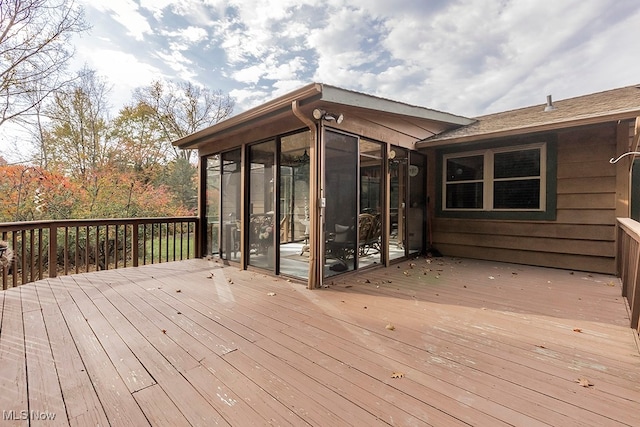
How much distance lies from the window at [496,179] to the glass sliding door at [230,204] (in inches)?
163

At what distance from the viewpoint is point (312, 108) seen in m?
3.53

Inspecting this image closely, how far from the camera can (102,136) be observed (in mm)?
9312

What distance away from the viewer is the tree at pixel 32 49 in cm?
637

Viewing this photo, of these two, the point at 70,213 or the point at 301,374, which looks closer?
the point at 301,374

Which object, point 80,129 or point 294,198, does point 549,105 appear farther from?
point 80,129

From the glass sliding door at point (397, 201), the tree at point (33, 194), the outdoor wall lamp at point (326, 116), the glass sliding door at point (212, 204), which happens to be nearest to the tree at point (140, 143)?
the tree at point (33, 194)

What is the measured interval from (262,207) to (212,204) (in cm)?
169

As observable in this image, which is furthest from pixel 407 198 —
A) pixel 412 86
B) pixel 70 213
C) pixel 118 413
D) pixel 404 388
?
pixel 70 213

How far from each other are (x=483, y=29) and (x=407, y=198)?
425 centimetres

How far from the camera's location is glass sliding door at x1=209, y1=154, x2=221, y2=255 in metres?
5.45

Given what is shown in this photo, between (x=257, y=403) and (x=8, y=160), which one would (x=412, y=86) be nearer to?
(x=257, y=403)

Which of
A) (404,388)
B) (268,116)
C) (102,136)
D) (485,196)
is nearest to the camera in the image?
(404,388)

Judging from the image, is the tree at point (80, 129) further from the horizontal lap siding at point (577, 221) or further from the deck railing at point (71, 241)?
the horizontal lap siding at point (577, 221)

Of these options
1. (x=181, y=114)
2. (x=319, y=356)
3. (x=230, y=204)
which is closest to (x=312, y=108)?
(x=230, y=204)
